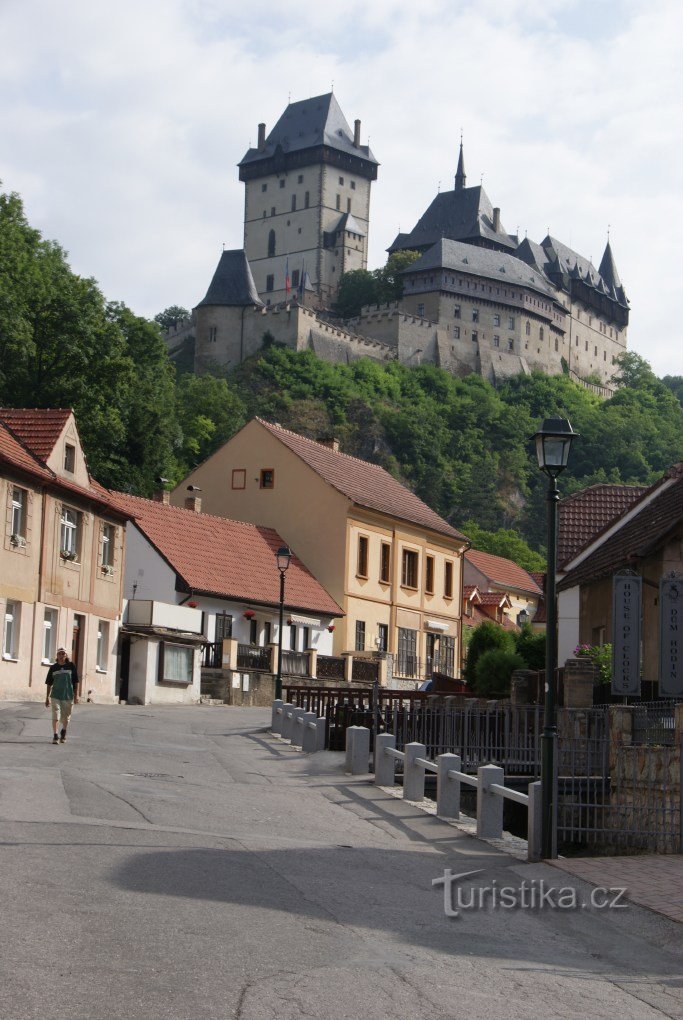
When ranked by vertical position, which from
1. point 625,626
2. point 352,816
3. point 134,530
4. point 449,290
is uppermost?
point 449,290

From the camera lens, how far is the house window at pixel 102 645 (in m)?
37.8

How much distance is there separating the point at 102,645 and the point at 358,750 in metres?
18.3

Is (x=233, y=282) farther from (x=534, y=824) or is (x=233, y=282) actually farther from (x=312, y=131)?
(x=534, y=824)

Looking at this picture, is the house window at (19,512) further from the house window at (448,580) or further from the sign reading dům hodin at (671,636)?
the house window at (448,580)

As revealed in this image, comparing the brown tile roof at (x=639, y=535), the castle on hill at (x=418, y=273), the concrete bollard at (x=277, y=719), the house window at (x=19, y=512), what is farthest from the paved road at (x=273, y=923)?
the castle on hill at (x=418, y=273)

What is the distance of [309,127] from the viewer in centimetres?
16100

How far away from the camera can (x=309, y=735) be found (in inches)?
961

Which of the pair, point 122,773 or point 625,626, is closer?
point 122,773

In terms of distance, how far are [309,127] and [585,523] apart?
129520 mm

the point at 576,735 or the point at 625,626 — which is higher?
the point at 625,626

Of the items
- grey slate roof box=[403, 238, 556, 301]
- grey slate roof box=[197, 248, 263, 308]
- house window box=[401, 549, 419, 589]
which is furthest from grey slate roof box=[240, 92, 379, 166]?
house window box=[401, 549, 419, 589]

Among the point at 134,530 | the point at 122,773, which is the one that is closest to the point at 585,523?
the point at 134,530

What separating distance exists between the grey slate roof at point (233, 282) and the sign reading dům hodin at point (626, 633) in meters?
104

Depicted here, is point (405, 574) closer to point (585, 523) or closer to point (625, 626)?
point (585, 523)
